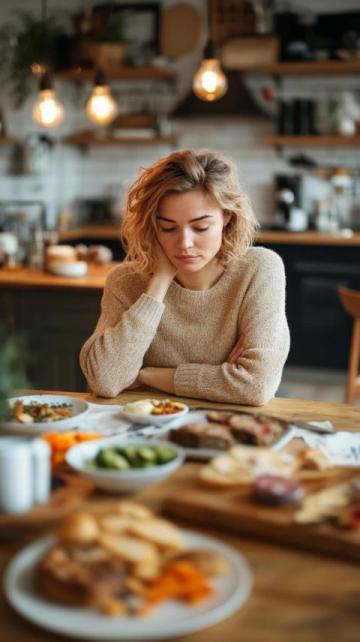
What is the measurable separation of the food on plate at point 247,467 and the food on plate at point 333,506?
0.09 metres

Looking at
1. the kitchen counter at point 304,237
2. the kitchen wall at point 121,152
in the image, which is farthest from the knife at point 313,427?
the kitchen wall at point 121,152

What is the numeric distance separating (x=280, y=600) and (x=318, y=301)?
4856mm

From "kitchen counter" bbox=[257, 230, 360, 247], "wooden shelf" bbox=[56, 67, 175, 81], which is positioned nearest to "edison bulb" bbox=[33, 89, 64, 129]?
"kitchen counter" bbox=[257, 230, 360, 247]

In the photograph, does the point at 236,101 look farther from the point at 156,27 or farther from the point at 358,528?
the point at 358,528

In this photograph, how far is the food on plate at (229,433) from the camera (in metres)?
1.55

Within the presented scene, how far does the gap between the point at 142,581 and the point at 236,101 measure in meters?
5.86

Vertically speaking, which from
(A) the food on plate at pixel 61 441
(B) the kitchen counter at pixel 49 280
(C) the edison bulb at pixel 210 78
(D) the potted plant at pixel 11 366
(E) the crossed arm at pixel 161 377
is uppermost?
(C) the edison bulb at pixel 210 78

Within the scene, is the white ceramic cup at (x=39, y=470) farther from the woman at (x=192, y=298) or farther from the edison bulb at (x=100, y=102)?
the edison bulb at (x=100, y=102)

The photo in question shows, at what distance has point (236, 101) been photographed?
650cm

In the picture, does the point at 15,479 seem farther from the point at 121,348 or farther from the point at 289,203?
the point at 289,203

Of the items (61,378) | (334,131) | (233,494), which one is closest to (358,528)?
(233,494)

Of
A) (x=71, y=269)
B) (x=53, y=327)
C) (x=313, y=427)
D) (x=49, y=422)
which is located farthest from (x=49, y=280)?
(x=313, y=427)

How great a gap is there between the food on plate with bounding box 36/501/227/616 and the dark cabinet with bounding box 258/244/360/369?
15.6 feet

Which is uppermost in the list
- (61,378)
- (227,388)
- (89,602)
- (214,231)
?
(214,231)
